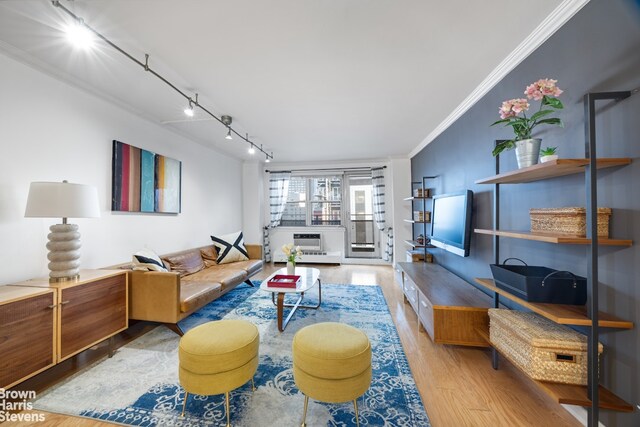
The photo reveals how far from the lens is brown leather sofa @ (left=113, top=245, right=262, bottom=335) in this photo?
2.29 meters

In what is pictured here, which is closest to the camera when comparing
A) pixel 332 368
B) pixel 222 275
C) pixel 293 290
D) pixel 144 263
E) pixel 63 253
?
pixel 332 368

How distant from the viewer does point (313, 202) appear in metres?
6.09

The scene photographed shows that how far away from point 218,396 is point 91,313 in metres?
1.27

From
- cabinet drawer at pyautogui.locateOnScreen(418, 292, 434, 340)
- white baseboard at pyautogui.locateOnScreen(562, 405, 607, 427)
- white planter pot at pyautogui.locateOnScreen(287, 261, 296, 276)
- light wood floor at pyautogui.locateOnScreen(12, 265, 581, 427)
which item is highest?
→ white planter pot at pyautogui.locateOnScreen(287, 261, 296, 276)

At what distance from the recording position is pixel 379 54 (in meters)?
1.89

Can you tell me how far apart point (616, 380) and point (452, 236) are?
1.68 m

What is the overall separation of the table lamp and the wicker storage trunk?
319cm

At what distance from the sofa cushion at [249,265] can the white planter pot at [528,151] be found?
344 cm

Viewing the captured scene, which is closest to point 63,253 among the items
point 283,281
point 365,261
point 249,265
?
point 283,281

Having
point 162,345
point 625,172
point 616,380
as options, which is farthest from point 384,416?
point 162,345

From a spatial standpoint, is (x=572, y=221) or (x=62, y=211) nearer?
(x=572, y=221)

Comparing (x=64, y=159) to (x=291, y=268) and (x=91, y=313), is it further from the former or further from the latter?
(x=291, y=268)

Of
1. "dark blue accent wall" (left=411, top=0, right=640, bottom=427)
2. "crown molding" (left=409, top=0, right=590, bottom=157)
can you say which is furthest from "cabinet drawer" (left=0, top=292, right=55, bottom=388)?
"crown molding" (left=409, top=0, right=590, bottom=157)

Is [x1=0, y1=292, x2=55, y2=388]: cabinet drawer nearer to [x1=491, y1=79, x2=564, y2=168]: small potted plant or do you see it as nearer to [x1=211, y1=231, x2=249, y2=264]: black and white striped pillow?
[x1=211, y1=231, x2=249, y2=264]: black and white striped pillow
